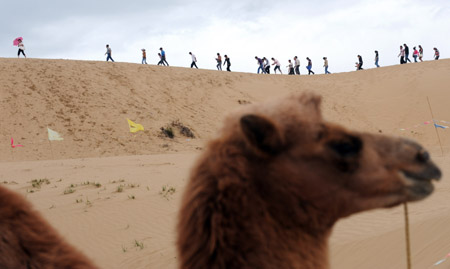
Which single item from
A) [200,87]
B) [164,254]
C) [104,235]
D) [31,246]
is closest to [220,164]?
[31,246]

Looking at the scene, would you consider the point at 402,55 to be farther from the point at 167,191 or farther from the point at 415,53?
the point at 167,191

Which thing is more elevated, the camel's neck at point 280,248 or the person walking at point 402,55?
the person walking at point 402,55

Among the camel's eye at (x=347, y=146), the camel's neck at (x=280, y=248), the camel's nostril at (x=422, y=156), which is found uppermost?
the camel's eye at (x=347, y=146)

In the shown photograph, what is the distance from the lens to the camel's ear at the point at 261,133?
80.0 inches

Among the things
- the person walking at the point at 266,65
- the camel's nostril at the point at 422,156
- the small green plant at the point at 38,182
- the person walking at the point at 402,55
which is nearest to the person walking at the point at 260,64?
the person walking at the point at 266,65

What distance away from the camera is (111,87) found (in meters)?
28.8

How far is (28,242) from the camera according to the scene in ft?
7.37

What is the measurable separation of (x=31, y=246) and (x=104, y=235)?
5.79 m

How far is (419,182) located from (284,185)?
79 cm

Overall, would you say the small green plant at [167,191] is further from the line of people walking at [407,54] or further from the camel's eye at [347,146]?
the line of people walking at [407,54]

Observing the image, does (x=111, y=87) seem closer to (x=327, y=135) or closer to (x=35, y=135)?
(x=35, y=135)

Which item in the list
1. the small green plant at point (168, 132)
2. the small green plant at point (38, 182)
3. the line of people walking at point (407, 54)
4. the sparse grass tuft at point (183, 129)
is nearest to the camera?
the small green plant at point (38, 182)

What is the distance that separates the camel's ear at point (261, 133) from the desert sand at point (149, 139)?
0.39 m

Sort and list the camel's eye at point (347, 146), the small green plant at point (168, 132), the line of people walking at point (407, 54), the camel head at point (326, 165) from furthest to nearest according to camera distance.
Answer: the line of people walking at point (407, 54) < the small green plant at point (168, 132) < the camel's eye at point (347, 146) < the camel head at point (326, 165)
